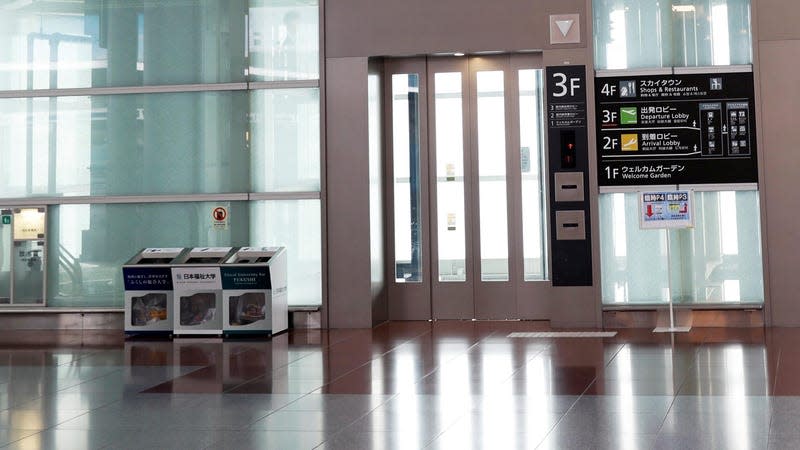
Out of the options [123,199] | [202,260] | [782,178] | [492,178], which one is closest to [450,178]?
[492,178]

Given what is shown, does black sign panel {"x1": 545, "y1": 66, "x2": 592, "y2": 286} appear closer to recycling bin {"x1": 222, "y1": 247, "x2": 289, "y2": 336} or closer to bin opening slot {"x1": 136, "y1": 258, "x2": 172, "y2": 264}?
recycling bin {"x1": 222, "y1": 247, "x2": 289, "y2": 336}

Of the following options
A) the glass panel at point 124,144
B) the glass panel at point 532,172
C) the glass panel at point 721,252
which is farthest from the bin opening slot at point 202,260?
the glass panel at point 721,252

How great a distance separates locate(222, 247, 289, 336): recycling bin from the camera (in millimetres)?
10570

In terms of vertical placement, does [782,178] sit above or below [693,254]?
above

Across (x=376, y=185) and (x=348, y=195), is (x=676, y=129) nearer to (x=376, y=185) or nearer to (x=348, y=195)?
(x=376, y=185)

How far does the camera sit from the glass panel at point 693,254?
1066 cm

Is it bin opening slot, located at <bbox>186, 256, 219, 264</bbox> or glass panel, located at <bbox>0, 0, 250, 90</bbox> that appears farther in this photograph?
glass panel, located at <bbox>0, 0, 250, 90</bbox>

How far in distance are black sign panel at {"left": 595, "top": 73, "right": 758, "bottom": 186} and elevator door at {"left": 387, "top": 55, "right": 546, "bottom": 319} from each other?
104cm

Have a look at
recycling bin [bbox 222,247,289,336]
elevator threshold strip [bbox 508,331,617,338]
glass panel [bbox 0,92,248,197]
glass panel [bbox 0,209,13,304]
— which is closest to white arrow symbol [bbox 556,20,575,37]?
glass panel [bbox 0,92,248,197]

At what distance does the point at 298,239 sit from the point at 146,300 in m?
1.83

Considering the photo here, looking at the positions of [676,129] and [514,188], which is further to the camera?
[514,188]

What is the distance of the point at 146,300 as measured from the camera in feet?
36.1

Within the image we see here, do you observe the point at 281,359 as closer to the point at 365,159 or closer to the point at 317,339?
the point at 317,339

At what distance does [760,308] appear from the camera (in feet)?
34.6
